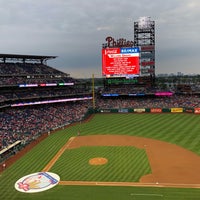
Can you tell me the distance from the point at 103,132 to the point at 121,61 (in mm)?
27983

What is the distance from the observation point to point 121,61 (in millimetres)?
67938

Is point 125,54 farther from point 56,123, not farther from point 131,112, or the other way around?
point 56,123

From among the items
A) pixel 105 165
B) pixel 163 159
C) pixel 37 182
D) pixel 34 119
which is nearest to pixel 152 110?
pixel 34 119

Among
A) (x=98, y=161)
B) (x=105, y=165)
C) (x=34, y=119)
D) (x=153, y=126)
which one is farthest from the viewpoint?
(x=34, y=119)

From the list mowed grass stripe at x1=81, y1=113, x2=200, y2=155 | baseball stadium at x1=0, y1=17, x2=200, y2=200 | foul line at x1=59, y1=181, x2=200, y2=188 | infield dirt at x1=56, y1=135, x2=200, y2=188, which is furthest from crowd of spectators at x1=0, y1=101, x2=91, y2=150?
foul line at x1=59, y1=181, x2=200, y2=188

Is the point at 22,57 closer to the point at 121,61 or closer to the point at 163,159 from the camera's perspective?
the point at 121,61

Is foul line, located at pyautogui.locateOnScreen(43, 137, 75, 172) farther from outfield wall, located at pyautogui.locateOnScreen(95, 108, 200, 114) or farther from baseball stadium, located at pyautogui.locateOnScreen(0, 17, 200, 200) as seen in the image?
outfield wall, located at pyautogui.locateOnScreen(95, 108, 200, 114)

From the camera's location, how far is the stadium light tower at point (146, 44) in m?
73.1

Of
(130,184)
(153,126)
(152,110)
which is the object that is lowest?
(130,184)

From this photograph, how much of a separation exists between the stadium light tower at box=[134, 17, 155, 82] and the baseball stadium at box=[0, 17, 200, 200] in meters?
0.30

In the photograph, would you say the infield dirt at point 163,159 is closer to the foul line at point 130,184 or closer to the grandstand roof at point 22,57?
the foul line at point 130,184

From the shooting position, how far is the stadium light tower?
73.1 metres

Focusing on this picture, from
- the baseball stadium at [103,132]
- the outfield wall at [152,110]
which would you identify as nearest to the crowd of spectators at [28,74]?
the baseball stadium at [103,132]

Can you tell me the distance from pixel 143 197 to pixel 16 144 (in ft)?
76.6
